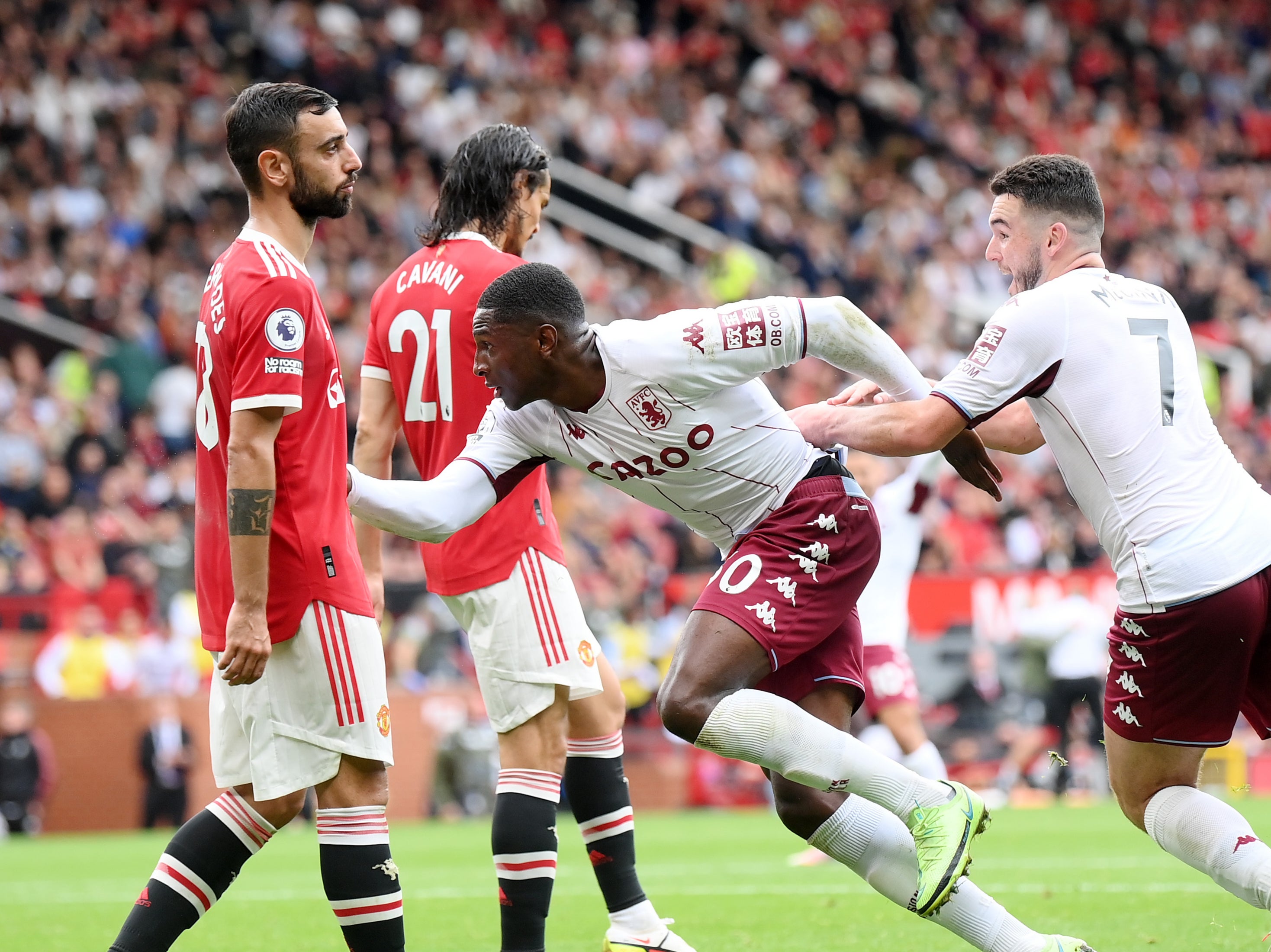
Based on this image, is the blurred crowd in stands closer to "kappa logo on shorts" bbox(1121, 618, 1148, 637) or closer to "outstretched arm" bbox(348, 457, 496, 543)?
"outstretched arm" bbox(348, 457, 496, 543)

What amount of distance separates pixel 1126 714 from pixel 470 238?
107 inches

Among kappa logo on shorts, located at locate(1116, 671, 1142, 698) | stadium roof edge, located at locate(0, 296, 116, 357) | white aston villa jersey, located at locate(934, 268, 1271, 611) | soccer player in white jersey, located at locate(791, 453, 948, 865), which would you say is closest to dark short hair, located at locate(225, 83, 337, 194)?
white aston villa jersey, located at locate(934, 268, 1271, 611)

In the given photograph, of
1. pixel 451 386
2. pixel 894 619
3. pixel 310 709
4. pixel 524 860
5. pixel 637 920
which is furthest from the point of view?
pixel 894 619

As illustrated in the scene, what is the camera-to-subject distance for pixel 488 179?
5.74m

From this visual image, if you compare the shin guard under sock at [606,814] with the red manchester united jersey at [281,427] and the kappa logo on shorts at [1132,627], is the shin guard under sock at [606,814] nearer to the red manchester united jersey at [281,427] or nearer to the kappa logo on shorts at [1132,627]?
the red manchester united jersey at [281,427]

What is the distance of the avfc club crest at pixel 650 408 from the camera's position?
475 centimetres

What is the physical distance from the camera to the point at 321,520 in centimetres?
460

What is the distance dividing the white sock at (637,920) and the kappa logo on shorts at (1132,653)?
1912 mm

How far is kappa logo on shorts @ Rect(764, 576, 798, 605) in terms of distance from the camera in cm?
475

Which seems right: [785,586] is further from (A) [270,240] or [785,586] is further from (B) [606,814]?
(A) [270,240]

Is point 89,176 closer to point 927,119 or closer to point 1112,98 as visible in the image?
point 927,119

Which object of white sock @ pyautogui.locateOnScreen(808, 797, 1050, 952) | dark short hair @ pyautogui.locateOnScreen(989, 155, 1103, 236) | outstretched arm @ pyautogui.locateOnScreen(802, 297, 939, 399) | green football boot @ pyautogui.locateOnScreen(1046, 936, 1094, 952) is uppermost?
dark short hair @ pyautogui.locateOnScreen(989, 155, 1103, 236)

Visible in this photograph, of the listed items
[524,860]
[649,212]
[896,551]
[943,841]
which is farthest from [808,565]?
[649,212]

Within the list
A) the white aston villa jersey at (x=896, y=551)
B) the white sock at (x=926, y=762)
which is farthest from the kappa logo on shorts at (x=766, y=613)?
the white sock at (x=926, y=762)
